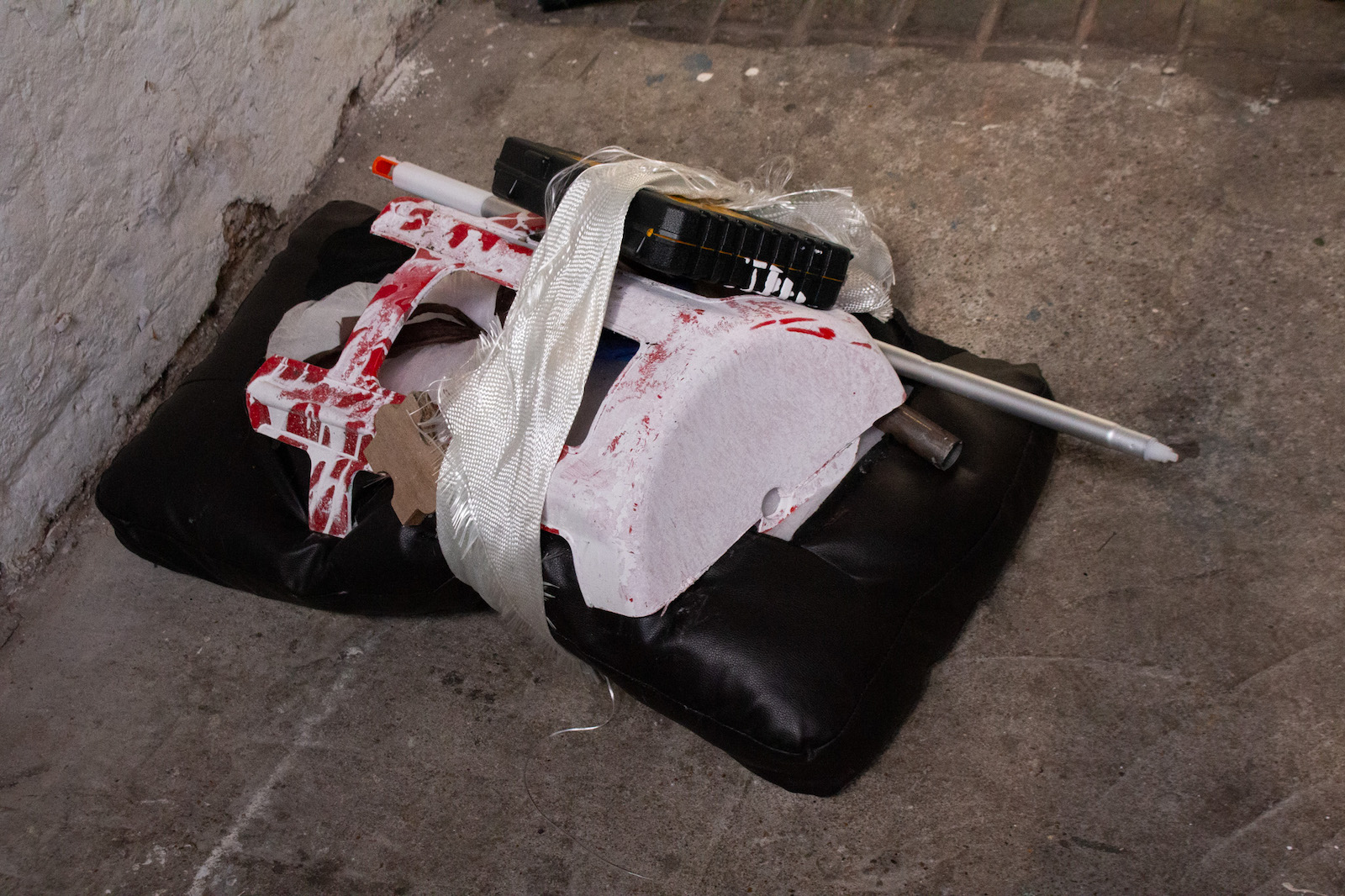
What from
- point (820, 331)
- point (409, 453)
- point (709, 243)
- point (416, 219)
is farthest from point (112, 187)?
point (820, 331)

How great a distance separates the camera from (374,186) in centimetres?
223

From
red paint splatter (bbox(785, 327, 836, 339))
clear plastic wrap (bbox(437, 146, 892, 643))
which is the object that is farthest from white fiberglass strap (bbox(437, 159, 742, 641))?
red paint splatter (bbox(785, 327, 836, 339))

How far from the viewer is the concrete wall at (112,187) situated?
1.68m

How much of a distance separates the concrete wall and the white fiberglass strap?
2.95ft

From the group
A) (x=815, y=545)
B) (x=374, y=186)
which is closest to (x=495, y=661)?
(x=815, y=545)

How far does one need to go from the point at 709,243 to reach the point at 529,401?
30 cm

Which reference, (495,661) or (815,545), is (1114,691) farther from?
(495,661)

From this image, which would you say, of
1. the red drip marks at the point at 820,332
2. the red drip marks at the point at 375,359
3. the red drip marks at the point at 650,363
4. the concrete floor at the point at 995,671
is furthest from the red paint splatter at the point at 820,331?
the red drip marks at the point at 375,359

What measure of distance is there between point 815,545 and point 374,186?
1440 millimetres

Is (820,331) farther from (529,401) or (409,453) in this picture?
(409,453)

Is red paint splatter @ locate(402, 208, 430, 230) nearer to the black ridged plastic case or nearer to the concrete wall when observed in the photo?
the black ridged plastic case

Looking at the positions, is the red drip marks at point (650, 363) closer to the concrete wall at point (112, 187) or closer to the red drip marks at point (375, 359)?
the red drip marks at point (375, 359)

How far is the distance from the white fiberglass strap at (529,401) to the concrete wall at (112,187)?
0.90 m

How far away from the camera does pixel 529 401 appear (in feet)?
4.04
